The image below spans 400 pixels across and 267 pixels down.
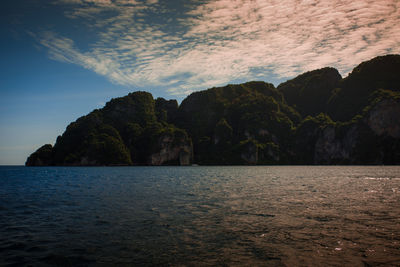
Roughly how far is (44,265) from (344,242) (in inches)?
485

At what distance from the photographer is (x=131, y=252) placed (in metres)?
10.5

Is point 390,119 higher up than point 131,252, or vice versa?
point 390,119

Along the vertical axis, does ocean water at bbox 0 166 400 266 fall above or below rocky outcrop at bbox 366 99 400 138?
below

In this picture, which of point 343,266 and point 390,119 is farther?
point 390,119

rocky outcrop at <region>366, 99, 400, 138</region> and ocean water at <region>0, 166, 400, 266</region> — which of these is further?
rocky outcrop at <region>366, 99, 400, 138</region>

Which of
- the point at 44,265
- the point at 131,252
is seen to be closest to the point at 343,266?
the point at 131,252

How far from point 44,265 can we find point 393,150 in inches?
9283

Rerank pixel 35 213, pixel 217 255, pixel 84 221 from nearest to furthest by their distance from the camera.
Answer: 1. pixel 217 255
2. pixel 84 221
3. pixel 35 213

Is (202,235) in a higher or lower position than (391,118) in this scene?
lower

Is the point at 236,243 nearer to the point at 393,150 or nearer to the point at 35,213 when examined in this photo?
the point at 35,213

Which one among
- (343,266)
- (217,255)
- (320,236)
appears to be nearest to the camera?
(343,266)

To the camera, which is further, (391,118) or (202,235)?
(391,118)

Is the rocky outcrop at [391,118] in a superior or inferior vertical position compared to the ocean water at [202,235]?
superior

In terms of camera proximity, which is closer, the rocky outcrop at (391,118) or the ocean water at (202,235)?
the ocean water at (202,235)
